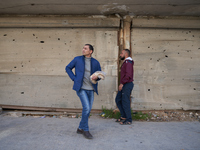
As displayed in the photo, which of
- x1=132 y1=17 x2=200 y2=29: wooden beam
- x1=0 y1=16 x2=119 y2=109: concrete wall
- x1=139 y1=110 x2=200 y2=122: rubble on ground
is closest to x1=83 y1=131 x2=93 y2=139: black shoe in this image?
x1=0 y1=16 x2=119 y2=109: concrete wall

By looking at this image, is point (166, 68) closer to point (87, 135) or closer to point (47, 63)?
point (87, 135)

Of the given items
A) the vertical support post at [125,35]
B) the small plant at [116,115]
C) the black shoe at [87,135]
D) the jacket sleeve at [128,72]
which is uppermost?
the vertical support post at [125,35]

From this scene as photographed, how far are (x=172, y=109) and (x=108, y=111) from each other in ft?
6.30

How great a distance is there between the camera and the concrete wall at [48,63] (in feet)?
15.8

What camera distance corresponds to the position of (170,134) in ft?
11.0

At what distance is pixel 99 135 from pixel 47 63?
2.75m

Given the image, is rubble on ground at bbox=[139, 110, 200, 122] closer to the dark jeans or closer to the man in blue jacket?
the dark jeans

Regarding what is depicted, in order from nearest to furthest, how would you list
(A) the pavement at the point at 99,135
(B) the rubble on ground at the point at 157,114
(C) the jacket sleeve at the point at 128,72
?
1. (A) the pavement at the point at 99,135
2. (C) the jacket sleeve at the point at 128,72
3. (B) the rubble on ground at the point at 157,114

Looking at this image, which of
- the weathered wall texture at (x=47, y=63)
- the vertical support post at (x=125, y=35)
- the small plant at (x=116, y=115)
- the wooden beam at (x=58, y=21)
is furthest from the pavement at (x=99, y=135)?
the wooden beam at (x=58, y=21)

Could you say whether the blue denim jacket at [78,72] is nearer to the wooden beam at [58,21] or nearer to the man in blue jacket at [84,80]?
the man in blue jacket at [84,80]

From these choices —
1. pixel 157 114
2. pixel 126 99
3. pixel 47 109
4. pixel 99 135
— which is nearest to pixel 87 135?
pixel 99 135

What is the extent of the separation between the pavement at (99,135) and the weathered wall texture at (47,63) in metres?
0.78

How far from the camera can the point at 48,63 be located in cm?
488

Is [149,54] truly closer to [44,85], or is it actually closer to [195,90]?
[195,90]
